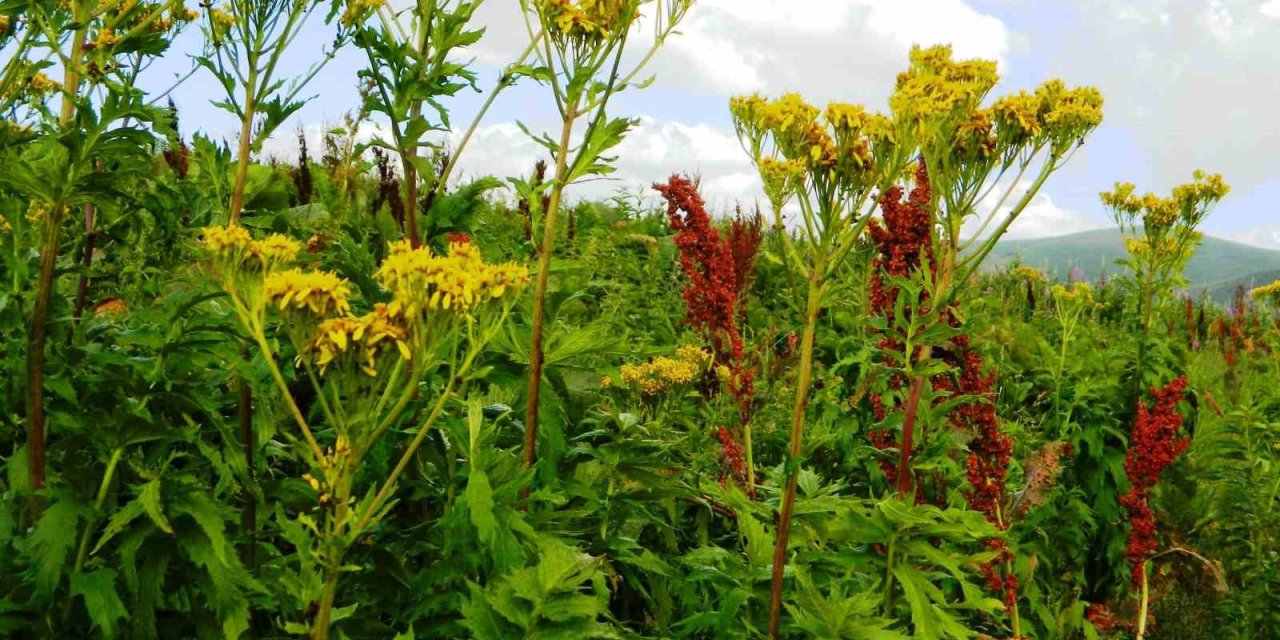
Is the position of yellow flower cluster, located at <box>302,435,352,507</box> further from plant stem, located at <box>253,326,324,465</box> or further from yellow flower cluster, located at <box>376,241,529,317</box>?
yellow flower cluster, located at <box>376,241,529,317</box>

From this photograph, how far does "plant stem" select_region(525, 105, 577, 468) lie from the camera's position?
2621 mm

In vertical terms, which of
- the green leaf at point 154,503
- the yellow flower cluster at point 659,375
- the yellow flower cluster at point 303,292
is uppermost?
the yellow flower cluster at point 303,292

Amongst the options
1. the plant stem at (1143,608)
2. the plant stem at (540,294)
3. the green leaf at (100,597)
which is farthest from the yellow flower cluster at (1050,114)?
the green leaf at (100,597)

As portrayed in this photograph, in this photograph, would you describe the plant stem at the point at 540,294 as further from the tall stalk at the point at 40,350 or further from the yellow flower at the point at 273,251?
the tall stalk at the point at 40,350

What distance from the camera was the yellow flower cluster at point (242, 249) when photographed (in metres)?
1.89

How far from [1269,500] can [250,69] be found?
4542 mm

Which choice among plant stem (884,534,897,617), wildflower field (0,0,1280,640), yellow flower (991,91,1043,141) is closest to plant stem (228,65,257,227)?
wildflower field (0,0,1280,640)

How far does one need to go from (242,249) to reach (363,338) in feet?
1.21

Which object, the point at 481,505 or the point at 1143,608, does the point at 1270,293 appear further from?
the point at 481,505

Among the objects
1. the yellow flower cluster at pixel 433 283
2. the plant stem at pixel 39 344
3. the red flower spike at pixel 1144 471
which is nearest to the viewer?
the yellow flower cluster at pixel 433 283

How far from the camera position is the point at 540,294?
2.62 meters

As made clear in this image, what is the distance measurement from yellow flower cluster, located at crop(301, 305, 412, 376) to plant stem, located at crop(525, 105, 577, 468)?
2.66 feet

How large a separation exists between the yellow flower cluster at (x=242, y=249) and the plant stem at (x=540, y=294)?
0.79 m

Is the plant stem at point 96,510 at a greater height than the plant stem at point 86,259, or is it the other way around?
the plant stem at point 86,259
